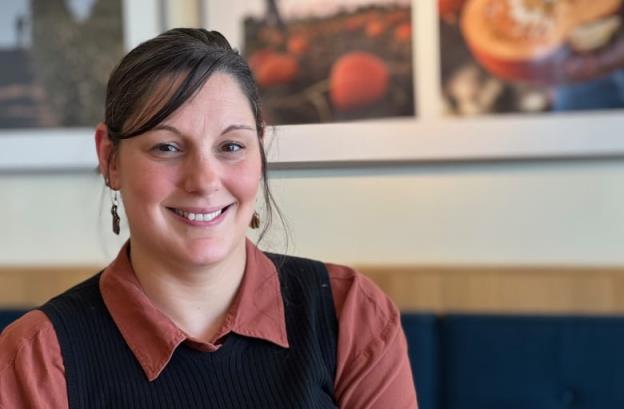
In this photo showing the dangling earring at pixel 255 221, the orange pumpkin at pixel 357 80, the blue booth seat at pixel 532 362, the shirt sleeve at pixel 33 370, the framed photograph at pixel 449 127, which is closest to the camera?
the shirt sleeve at pixel 33 370

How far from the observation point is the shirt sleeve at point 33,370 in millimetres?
1044

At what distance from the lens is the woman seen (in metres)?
1.08

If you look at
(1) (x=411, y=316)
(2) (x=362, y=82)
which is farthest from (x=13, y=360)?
(2) (x=362, y=82)

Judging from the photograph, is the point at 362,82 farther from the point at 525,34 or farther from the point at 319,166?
the point at 319,166

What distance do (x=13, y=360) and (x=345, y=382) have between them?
0.45 m

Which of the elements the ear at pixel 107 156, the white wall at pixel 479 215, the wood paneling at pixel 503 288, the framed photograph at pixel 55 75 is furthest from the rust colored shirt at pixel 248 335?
the framed photograph at pixel 55 75

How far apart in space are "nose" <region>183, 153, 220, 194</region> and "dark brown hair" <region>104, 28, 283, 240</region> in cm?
7

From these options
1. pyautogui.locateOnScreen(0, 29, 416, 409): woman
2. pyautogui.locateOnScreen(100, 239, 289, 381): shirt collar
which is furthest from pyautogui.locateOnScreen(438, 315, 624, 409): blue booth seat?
pyautogui.locateOnScreen(100, 239, 289, 381): shirt collar

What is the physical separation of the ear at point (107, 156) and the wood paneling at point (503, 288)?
2.70ft

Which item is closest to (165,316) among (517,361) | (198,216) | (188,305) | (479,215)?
(188,305)

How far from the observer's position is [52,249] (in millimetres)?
2105

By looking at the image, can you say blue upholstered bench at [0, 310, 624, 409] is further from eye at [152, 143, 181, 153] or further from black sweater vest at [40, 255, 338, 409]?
eye at [152, 143, 181, 153]

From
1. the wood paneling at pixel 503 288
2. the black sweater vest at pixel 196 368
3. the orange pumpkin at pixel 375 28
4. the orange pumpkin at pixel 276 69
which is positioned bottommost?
the wood paneling at pixel 503 288

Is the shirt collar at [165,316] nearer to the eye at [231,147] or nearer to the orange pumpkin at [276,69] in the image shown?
the eye at [231,147]
